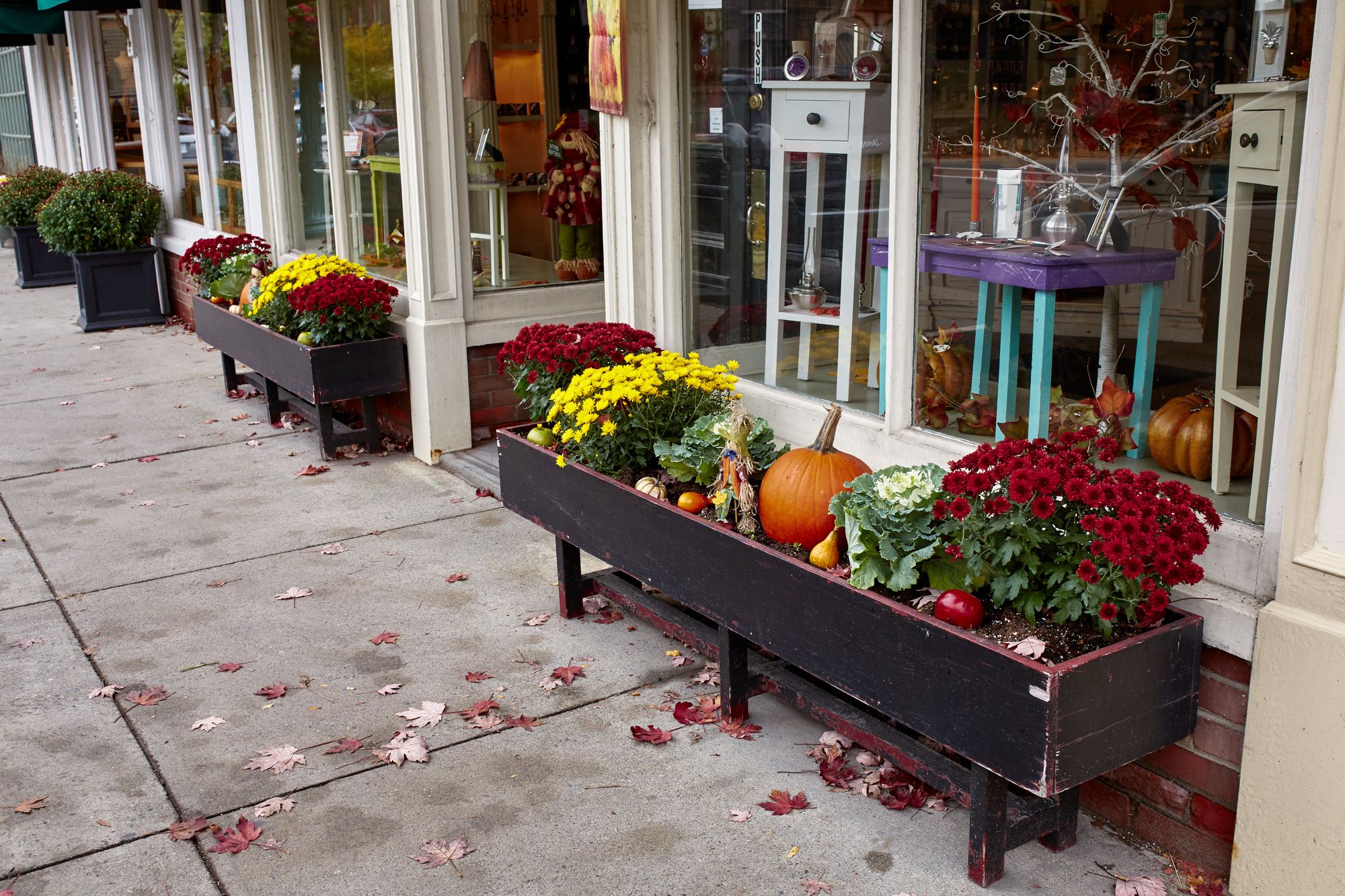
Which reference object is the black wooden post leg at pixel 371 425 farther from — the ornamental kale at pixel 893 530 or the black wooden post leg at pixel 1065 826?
the black wooden post leg at pixel 1065 826

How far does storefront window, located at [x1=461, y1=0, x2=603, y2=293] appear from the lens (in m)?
6.63

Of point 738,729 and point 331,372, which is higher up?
point 331,372

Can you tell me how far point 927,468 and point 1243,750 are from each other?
990 millimetres

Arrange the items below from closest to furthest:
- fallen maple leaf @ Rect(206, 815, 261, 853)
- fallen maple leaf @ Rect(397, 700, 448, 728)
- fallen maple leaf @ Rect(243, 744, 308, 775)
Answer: fallen maple leaf @ Rect(206, 815, 261, 853) < fallen maple leaf @ Rect(243, 744, 308, 775) < fallen maple leaf @ Rect(397, 700, 448, 728)

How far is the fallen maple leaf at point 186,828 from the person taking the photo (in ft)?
10.5

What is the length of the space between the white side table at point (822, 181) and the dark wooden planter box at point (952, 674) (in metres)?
1.10

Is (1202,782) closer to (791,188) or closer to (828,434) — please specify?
(828,434)

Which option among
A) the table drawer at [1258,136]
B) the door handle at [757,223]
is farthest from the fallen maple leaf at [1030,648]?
the door handle at [757,223]

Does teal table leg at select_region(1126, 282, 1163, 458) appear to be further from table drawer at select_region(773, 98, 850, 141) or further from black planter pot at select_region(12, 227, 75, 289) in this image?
black planter pot at select_region(12, 227, 75, 289)

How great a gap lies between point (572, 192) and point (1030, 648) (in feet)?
16.0

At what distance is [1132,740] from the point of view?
274 centimetres

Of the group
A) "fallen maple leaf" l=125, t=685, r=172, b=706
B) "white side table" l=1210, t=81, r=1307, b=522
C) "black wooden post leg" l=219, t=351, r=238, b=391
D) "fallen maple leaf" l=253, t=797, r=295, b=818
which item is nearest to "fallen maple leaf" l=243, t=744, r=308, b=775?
"fallen maple leaf" l=253, t=797, r=295, b=818

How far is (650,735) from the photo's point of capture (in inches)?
143

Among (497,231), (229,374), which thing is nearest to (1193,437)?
(497,231)
